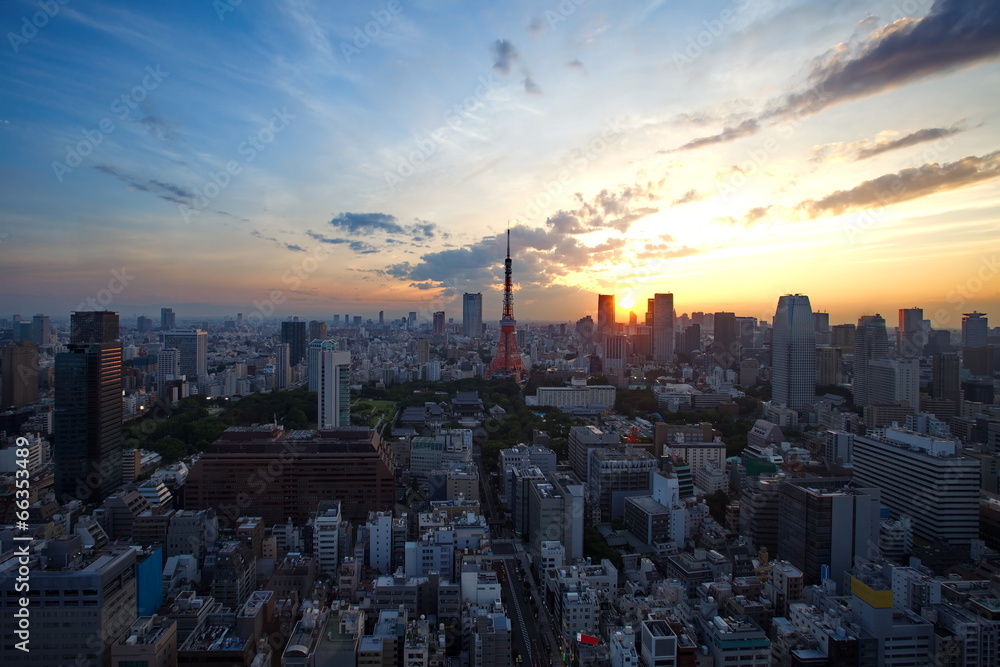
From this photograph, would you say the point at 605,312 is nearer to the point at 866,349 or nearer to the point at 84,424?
the point at 866,349

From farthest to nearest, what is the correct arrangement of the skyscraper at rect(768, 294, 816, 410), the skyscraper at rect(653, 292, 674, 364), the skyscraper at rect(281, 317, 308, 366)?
the skyscraper at rect(653, 292, 674, 364) < the skyscraper at rect(281, 317, 308, 366) < the skyscraper at rect(768, 294, 816, 410)

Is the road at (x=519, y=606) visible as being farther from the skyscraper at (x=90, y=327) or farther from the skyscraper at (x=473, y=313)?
the skyscraper at (x=473, y=313)

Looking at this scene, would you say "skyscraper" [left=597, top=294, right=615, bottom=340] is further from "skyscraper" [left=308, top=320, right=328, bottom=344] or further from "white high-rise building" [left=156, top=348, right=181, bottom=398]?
"white high-rise building" [left=156, top=348, right=181, bottom=398]

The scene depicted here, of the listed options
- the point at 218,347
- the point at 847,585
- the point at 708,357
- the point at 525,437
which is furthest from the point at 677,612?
the point at 218,347

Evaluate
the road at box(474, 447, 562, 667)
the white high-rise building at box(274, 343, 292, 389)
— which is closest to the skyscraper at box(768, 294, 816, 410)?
the road at box(474, 447, 562, 667)

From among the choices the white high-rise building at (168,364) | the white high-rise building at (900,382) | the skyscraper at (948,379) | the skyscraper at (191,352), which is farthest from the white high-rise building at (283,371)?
the skyscraper at (948,379)

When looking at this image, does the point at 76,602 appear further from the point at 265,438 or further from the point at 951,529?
the point at 951,529
